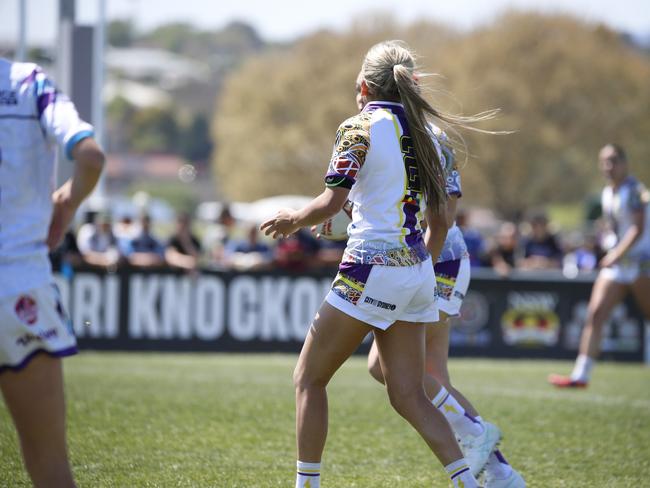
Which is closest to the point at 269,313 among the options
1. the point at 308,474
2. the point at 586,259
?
the point at 586,259

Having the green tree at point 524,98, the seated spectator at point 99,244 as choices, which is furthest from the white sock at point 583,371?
the green tree at point 524,98

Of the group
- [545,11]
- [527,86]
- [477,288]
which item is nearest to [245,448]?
[477,288]

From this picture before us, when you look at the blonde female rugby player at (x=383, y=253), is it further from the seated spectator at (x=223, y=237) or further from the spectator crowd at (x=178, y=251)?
the seated spectator at (x=223, y=237)

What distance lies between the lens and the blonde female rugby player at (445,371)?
17.6ft

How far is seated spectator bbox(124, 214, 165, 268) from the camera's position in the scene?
619 inches

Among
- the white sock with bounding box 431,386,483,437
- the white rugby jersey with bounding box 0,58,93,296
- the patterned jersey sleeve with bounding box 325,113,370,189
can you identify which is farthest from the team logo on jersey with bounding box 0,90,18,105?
the white sock with bounding box 431,386,483,437

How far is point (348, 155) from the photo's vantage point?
4523 mm

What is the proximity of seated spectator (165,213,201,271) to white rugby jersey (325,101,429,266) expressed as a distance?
1071cm

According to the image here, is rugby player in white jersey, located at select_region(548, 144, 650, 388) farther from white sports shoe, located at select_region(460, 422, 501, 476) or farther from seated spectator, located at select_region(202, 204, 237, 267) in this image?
seated spectator, located at select_region(202, 204, 237, 267)

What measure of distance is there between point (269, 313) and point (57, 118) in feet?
37.7

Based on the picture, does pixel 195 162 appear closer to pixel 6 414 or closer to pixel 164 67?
pixel 164 67

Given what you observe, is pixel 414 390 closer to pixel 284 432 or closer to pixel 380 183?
pixel 380 183

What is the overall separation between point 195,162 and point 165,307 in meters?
123

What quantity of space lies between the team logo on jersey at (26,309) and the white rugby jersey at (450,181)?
2083mm
